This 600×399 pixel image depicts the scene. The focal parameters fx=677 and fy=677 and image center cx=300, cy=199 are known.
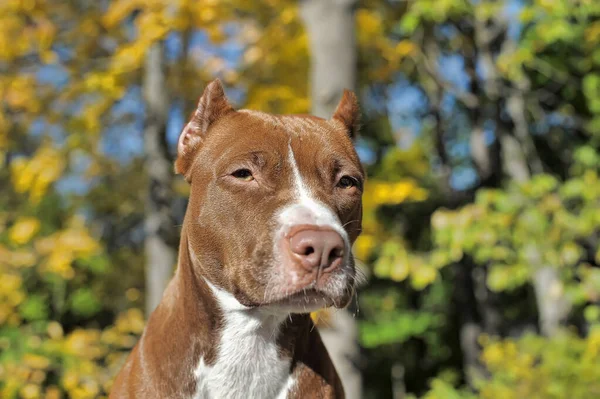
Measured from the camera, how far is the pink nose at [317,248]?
2.00 metres

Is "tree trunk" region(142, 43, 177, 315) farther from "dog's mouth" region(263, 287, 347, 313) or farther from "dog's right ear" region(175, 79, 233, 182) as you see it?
"dog's mouth" region(263, 287, 347, 313)

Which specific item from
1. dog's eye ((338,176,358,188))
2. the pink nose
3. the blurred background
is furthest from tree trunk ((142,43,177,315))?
→ the pink nose

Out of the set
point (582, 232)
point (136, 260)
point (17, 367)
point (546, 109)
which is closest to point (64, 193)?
point (136, 260)

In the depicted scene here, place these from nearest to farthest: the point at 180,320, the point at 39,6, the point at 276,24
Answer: the point at 180,320 < the point at 39,6 < the point at 276,24

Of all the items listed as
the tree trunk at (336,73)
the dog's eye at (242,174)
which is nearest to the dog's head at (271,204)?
the dog's eye at (242,174)

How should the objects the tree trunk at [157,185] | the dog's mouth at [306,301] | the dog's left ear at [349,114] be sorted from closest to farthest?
the dog's mouth at [306,301] → the dog's left ear at [349,114] → the tree trunk at [157,185]

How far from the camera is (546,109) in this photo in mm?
11164

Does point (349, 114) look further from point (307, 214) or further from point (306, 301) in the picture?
point (306, 301)

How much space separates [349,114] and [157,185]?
414 cm

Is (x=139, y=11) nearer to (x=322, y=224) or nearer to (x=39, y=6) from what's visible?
(x=39, y=6)

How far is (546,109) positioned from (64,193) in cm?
770

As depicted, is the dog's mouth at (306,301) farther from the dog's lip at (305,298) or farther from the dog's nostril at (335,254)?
the dog's nostril at (335,254)

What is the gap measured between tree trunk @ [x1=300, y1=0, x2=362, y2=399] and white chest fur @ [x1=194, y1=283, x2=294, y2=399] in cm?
314

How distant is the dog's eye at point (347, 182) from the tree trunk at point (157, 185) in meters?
4.10
